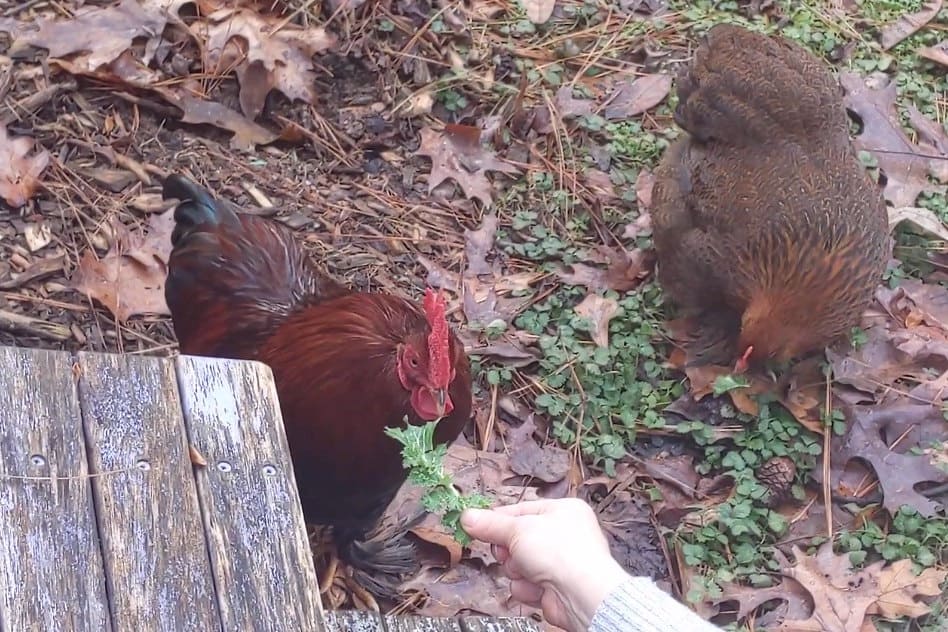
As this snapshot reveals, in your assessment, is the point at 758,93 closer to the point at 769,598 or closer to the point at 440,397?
the point at 769,598

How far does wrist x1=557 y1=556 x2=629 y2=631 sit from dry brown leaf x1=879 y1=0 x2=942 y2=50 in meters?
4.06

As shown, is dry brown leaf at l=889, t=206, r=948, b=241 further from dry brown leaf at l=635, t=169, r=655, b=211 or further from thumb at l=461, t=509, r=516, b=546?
thumb at l=461, t=509, r=516, b=546

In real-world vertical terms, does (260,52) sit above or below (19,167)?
above

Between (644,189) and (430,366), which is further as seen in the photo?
(644,189)

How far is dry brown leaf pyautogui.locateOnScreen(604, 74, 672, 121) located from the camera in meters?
4.55

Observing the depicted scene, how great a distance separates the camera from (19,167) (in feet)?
11.6

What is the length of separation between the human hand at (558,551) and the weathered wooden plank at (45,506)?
697 mm

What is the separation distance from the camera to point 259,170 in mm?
3908

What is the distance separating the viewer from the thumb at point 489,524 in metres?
1.75

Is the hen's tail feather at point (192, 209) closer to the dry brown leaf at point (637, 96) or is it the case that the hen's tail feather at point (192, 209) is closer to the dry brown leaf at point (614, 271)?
the dry brown leaf at point (614, 271)

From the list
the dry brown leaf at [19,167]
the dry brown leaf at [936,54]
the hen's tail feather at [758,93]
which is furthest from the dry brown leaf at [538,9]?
the dry brown leaf at [19,167]

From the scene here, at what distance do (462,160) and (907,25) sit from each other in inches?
96.7

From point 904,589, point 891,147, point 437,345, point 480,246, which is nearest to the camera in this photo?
point 437,345

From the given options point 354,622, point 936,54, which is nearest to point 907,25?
point 936,54
